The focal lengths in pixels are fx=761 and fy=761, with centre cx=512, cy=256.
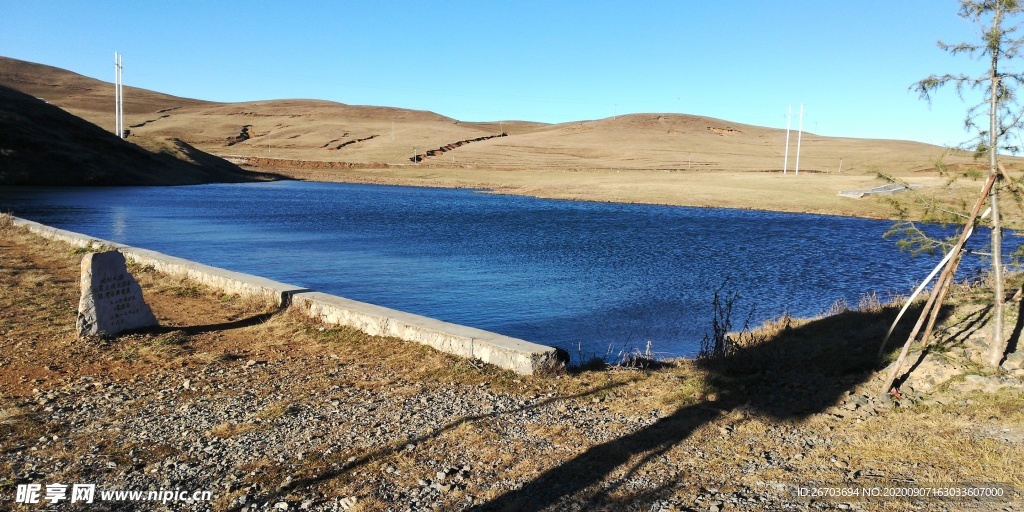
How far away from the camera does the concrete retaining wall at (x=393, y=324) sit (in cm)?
741

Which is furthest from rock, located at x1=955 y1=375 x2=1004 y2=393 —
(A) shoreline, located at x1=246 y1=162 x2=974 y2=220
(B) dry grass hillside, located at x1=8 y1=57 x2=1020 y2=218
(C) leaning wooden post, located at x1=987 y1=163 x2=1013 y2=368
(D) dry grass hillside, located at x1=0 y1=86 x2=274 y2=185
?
(D) dry grass hillside, located at x1=0 y1=86 x2=274 y2=185

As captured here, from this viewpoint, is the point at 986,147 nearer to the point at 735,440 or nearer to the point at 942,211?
the point at 942,211

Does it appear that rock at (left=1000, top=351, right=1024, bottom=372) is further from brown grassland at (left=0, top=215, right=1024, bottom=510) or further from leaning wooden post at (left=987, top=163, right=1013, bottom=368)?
brown grassland at (left=0, top=215, right=1024, bottom=510)

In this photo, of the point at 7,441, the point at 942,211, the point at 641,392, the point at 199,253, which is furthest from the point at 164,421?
the point at 199,253

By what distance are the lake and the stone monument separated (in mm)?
4826

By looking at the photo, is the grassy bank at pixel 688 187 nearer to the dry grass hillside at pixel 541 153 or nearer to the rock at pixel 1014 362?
the dry grass hillside at pixel 541 153

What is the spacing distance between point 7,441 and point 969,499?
6.35 m

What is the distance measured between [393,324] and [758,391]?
398 cm

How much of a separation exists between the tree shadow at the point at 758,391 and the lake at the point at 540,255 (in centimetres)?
248

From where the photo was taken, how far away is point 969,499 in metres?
4.55

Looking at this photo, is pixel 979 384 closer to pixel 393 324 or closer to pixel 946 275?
pixel 946 275

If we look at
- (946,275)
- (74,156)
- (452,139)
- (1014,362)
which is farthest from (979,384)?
(452,139)

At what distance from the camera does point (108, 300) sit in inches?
335

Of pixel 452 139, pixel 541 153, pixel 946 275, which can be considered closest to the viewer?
pixel 946 275
